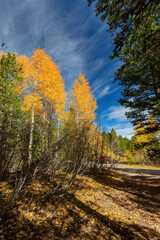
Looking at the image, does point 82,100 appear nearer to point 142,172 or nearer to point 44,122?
point 44,122

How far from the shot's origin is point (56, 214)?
9.93 ft

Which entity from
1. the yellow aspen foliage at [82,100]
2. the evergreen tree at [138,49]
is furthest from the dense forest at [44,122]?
the evergreen tree at [138,49]

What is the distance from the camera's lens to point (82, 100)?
1192cm

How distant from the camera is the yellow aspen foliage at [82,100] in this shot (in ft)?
38.4

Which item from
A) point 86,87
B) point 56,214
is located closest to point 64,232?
point 56,214

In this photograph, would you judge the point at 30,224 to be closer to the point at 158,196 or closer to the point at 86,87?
the point at 158,196

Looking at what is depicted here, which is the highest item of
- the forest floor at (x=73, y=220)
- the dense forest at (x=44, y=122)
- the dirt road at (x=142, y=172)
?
the dense forest at (x=44, y=122)

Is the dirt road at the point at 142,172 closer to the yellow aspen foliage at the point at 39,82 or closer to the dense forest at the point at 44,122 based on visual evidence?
the dense forest at the point at 44,122

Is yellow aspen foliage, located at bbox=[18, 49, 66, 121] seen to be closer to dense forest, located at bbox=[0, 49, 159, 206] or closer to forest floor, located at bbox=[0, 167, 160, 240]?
dense forest, located at bbox=[0, 49, 159, 206]

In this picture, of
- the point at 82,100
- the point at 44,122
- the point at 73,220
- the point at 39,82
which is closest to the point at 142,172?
the point at 82,100

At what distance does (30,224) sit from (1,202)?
121cm

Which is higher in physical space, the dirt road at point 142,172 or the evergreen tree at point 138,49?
the evergreen tree at point 138,49

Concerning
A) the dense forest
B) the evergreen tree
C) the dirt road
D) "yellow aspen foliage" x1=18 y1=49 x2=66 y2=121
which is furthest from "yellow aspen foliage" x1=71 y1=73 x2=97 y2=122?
the dirt road

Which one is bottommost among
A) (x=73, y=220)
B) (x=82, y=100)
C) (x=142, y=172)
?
(x=142, y=172)
